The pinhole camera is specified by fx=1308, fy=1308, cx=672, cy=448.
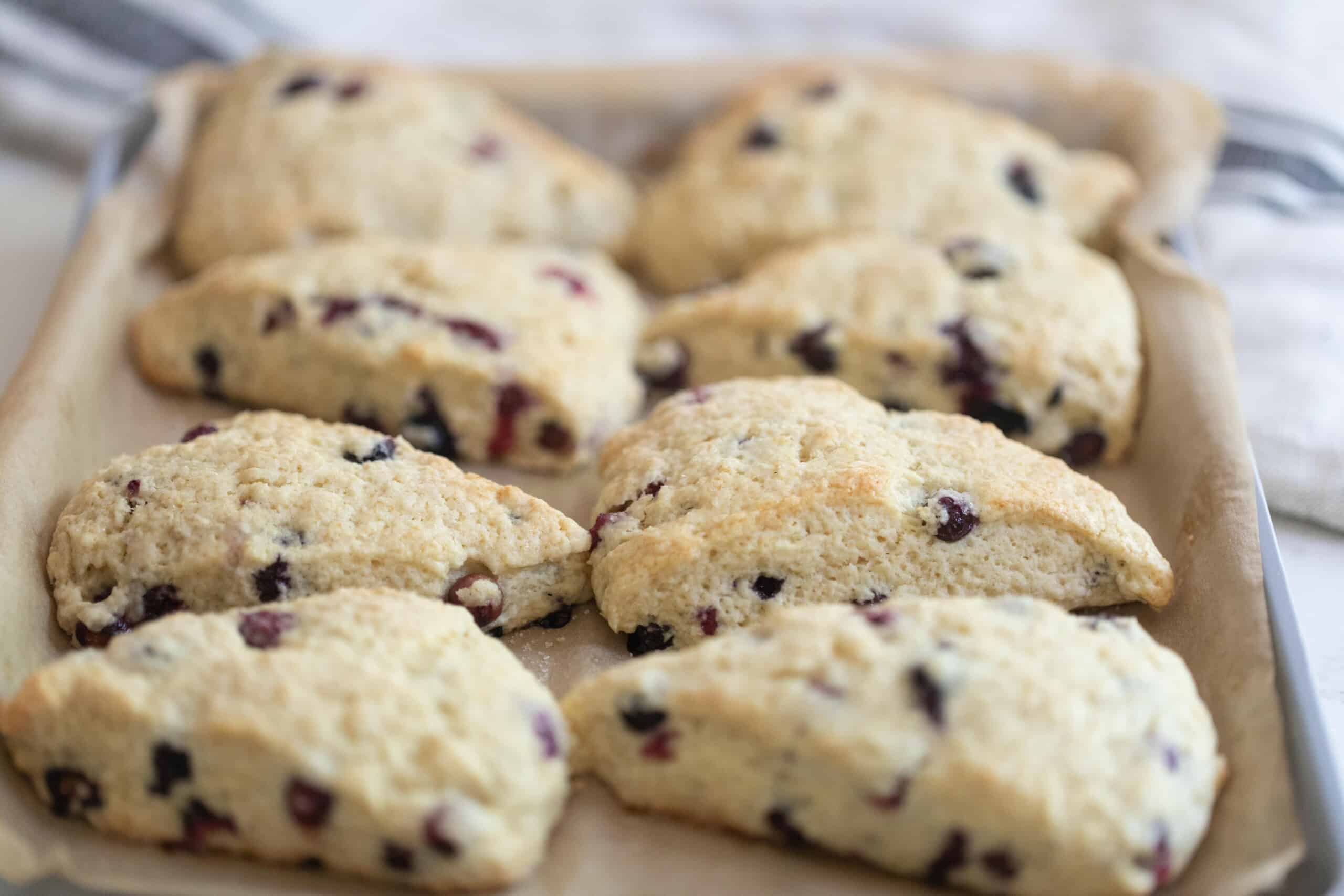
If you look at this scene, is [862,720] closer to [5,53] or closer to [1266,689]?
[1266,689]

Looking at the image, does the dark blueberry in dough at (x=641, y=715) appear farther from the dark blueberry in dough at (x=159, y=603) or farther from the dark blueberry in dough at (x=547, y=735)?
the dark blueberry in dough at (x=159, y=603)

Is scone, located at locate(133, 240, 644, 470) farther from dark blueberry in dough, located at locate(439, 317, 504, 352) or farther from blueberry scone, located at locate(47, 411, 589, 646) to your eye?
blueberry scone, located at locate(47, 411, 589, 646)

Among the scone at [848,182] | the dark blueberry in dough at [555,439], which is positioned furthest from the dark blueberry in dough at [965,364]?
the dark blueberry in dough at [555,439]

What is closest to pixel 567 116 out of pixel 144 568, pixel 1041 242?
pixel 1041 242

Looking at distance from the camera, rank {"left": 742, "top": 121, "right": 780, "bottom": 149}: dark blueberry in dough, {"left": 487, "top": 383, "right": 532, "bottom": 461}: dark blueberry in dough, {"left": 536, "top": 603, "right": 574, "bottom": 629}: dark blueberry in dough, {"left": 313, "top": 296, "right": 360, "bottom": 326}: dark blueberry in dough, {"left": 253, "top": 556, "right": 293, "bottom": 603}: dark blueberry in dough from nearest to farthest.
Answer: {"left": 253, "top": 556, "right": 293, "bottom": 603}: dark blueberry in dough → {"left": 536, "top": 603, "right": 574, "bottom": 629}: dark blueberry in dough → {"left": 487, "top": 383, "right": 532, "bottom": 461}: dark blueberry in dough → {"left": 313, "top": 296, "right": 360, "bottom": 326}: dark blueberry in dough → {"left": 742, "top": 121, "right": 780, "bottom": 149}: dark blueberry in dough

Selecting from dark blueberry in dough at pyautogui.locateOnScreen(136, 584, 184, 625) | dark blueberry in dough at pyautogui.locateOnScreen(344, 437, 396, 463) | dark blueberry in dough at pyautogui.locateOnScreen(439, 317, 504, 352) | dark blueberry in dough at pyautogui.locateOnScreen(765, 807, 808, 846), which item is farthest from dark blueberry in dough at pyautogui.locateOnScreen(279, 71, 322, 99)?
dark blueberry in dough at pyautogui.locateOnScreen(765, 807, 808, 846)

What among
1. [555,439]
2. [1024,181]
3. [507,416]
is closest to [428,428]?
[507,416]
